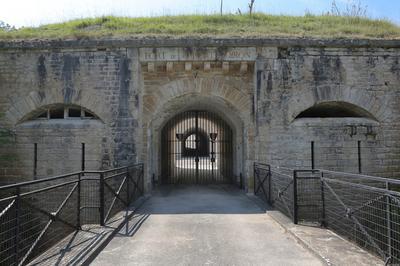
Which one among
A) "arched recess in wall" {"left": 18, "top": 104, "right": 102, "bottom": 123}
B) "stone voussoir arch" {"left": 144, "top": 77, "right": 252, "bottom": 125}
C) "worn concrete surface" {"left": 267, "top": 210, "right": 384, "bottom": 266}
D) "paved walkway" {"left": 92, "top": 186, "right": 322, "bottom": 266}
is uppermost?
"stone voussoir arch" {"left": 144, "top": 77, "right": 252, "bottom": 125}

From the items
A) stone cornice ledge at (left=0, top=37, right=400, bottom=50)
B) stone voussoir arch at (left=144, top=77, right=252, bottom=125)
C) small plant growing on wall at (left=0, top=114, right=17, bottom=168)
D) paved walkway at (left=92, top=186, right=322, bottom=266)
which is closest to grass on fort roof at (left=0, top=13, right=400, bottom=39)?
stone cornice ledge at (left=0, top=37, right=400, bottom=50)

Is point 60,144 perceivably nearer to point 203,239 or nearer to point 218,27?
point 203,239

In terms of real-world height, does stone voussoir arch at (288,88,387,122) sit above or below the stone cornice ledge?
below

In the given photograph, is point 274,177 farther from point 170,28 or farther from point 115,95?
point 170,28

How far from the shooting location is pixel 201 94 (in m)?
10.1

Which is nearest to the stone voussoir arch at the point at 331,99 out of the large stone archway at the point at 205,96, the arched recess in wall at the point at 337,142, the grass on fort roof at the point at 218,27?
the arched recess in wall at the point at 337,142

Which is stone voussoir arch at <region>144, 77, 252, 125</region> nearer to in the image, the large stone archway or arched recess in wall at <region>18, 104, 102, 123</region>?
the large stone archway

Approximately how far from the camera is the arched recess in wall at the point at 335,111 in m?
9.98

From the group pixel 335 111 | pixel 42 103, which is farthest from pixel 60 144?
pixel 335 111

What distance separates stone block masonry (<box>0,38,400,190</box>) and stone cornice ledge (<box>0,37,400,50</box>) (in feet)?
0.09

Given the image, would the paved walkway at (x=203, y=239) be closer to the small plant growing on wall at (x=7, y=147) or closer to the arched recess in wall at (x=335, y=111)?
the arched recess in wall at (x=335, y=111)

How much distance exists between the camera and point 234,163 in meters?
12.6

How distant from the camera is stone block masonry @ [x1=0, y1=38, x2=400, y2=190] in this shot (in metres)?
9.70

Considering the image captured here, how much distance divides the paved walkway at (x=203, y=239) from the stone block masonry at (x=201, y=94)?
233 cm
